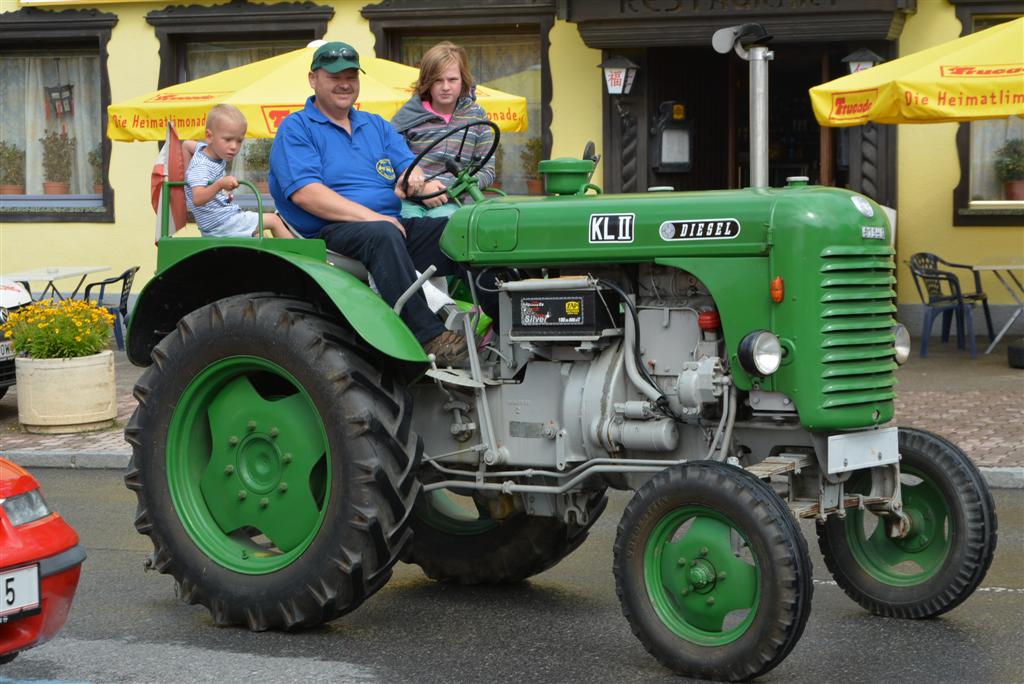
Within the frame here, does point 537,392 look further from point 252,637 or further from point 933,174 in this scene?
point 933,174

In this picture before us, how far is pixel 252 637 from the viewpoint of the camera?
6023mm

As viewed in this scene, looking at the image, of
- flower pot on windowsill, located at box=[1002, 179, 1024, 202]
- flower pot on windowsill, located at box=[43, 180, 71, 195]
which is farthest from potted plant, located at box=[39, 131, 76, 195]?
flower pot on windowsill, located at box=[1002, 179, 1024, 202]

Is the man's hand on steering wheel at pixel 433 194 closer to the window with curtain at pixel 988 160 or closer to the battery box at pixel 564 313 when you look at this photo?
the battery box at pixel 564 313

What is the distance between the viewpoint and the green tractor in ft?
18.0

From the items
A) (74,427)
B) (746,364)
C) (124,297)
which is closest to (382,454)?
(746,364)

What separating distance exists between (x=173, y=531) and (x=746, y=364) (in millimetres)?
2336

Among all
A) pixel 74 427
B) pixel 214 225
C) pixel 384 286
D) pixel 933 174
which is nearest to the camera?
pixel 384 286

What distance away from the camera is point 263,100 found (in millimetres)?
13484

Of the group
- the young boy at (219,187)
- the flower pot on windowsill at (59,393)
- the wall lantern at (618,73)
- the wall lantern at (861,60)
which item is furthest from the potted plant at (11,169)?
the young boy at (219,187)

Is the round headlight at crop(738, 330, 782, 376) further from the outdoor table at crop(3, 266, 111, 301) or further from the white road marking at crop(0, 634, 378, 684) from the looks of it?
the outdoor table at crop(3, 266, 111, 301)

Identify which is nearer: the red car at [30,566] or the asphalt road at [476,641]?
the red car at [30,566]

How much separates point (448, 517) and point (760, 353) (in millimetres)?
1997

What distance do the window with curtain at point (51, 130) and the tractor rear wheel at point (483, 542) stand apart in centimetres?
1384

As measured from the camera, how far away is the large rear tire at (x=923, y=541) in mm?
6016
